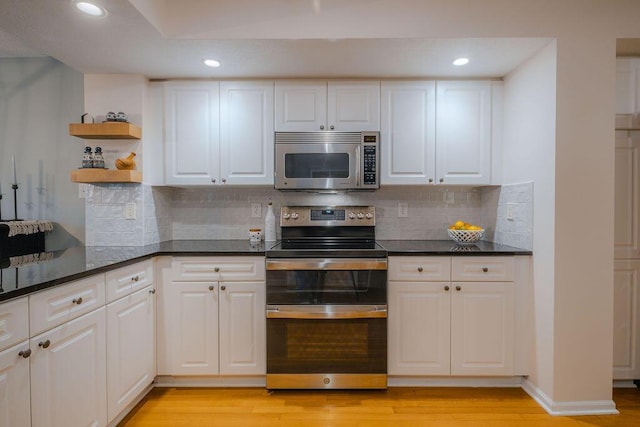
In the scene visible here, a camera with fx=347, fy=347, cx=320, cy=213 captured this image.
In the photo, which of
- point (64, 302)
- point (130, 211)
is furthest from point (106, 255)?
point (64, 302)

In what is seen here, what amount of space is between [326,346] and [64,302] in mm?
1422

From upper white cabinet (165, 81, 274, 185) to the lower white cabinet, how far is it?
0.83 m

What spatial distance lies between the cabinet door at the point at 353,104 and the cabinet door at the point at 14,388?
6.84ft

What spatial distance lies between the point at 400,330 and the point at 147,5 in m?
2.35

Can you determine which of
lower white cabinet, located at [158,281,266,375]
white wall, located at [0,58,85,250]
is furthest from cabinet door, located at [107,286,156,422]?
white wall, located at [0,58,85,250]

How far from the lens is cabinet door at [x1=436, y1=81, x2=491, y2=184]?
256cm

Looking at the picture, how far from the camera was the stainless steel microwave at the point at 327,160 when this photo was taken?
2506 millimetres

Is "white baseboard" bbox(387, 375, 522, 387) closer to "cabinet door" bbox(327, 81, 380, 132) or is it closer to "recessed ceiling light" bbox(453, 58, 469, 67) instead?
"cabinet door" bbox(327, 81, 380, 132)

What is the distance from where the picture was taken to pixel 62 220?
2.93m

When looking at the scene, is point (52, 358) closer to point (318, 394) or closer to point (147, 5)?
point (318, 394)

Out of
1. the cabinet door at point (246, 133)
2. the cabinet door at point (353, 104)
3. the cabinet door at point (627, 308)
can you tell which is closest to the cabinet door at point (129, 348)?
the cabinet door at point (246, 133)

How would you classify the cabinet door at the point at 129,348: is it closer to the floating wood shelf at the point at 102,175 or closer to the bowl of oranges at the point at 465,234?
the floating wood shelf at the point at 102,175

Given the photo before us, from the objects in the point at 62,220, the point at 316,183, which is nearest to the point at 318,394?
the point at 316,183

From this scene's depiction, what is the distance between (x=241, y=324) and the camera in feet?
7.44
